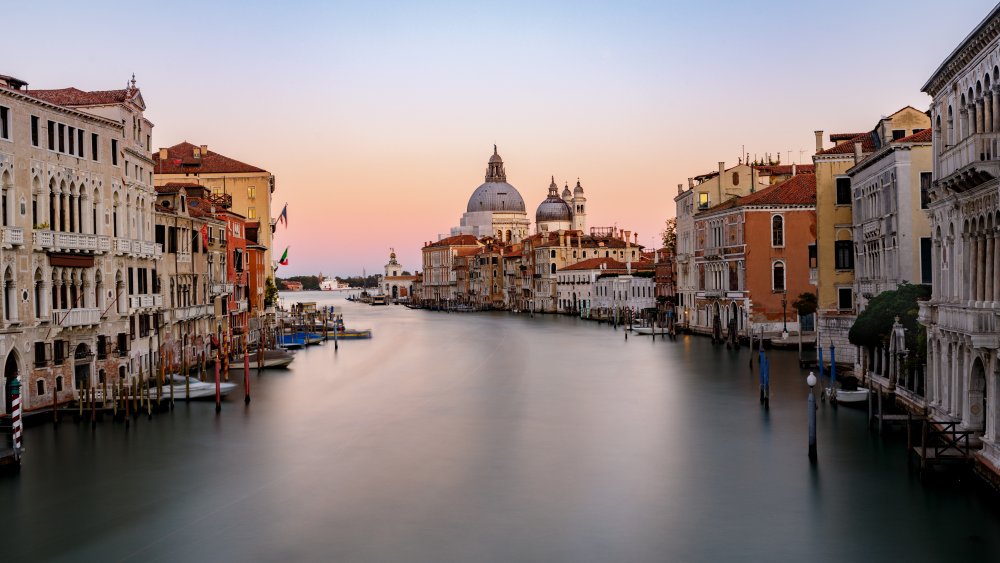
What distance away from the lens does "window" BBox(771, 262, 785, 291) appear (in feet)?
114

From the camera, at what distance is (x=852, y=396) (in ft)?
62.9

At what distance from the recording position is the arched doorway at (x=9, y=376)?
1652cm

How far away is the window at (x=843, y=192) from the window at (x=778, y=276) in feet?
28.1

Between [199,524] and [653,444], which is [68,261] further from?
[653,444]

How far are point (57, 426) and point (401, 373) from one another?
45.9 ft

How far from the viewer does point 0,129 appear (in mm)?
16484

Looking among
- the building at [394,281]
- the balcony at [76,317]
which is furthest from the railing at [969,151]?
the building at [394,281]

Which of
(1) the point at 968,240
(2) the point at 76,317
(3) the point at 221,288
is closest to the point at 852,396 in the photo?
(1) the point at 968,240

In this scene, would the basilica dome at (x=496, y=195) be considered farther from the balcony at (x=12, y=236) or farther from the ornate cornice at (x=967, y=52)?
the ornate cornice at (x=967, y=52)

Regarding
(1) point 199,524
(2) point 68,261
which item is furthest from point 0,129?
(1) point 199,524

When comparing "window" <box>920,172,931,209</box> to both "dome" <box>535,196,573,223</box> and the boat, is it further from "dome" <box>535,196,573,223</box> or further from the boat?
"dome" <box>535,196,573,223</box>

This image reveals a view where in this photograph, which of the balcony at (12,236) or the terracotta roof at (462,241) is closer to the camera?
the balcony at (12,236)

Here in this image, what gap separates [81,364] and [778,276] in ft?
78.1

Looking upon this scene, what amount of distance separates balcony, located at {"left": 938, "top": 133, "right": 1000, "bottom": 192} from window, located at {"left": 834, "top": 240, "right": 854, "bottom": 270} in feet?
44.4
